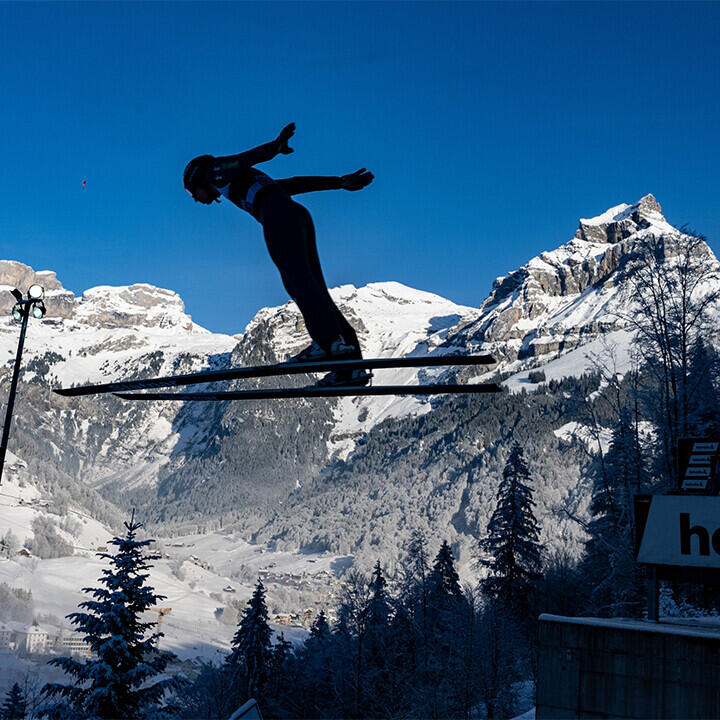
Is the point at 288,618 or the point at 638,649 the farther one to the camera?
the point at 288,618

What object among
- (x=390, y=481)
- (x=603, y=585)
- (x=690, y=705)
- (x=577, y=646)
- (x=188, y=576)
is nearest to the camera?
(x=690, y=705)

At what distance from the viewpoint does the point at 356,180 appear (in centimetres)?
516

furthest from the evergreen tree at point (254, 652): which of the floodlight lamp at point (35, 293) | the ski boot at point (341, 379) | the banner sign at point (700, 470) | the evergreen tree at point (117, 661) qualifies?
the ski boot at point (341, 379)

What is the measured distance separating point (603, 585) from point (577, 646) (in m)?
22.9

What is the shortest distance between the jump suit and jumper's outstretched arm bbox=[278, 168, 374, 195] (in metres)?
0.10

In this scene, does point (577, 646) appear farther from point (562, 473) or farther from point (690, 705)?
point (562, 473)

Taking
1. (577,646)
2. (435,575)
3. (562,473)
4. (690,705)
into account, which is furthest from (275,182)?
(562,473)

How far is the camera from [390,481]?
19700 centimetres

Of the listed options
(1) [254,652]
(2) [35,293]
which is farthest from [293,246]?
(1) [254,652]

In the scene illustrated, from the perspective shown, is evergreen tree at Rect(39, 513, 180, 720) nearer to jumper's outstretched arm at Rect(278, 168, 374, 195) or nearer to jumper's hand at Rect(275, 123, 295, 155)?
jumper's outstretched arm at Rect(278, 168, 374, 195)

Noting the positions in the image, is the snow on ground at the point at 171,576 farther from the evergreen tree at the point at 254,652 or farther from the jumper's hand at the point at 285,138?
the jumper's hand at the point at 285,138

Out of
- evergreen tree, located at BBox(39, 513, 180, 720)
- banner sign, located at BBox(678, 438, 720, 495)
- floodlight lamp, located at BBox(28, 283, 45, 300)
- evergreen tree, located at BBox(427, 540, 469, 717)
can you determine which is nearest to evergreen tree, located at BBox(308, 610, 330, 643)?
evergreen tree, located at BBox(427, 540, 469, 717)

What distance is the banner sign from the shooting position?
5992 millimetres

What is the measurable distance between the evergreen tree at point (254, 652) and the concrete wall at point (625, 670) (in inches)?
1096
